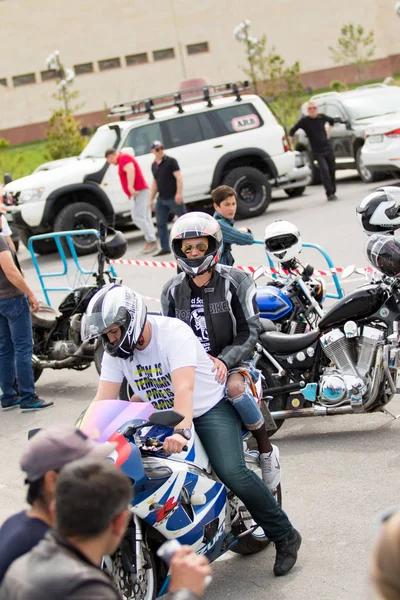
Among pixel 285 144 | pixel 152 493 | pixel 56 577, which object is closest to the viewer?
pixel 56 577

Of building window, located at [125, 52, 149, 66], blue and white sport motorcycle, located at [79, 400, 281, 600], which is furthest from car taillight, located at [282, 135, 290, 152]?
building window, located at [125, 52, 149, 66]

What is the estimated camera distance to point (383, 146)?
60.2ft

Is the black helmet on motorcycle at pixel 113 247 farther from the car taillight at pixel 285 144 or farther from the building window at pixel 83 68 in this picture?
the building window at pixel 83 68

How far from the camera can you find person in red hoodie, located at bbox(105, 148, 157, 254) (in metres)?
16.3

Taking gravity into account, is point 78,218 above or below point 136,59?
below

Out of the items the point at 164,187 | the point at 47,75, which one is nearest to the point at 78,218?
the point at 164,187

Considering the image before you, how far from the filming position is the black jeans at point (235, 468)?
4742 millimetres

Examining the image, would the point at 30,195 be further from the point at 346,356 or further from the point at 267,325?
the point at 346,356

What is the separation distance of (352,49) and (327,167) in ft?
122

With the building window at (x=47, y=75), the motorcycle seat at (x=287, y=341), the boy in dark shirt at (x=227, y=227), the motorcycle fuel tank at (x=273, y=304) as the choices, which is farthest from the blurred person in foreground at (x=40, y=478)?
the building window at (x=47, y=75)

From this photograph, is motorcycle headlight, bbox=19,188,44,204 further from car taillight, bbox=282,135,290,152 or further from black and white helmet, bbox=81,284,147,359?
black and white helmet, bbox=81,284,147,359

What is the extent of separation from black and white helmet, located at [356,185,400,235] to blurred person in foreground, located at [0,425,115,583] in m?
4.32

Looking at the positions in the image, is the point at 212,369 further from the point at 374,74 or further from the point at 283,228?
the point at 374,74

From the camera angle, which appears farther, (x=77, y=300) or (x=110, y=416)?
(x=77, y=300)
